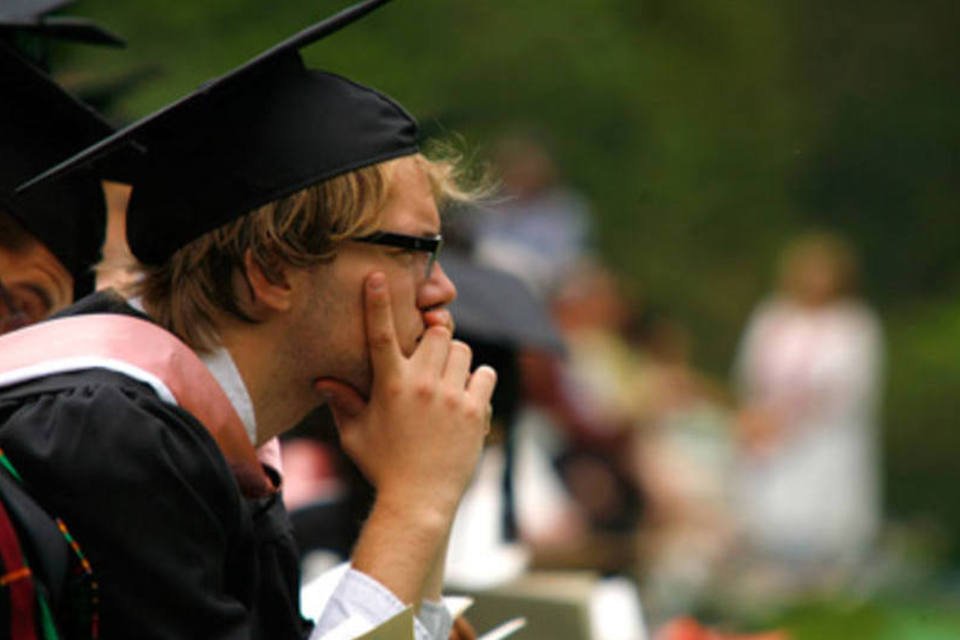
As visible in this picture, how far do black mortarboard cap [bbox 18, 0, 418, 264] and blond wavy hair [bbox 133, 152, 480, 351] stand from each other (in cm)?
2

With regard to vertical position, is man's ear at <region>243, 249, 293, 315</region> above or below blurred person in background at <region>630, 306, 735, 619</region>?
above

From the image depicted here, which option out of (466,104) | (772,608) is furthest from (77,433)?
(466,104)

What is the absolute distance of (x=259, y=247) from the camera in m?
2.53

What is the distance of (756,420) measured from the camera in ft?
35.7

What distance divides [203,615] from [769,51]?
48.9 ft

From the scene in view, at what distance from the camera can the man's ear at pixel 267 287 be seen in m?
2.52

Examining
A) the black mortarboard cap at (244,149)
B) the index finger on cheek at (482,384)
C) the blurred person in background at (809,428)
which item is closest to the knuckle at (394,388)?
the index finger on cheek at (482,384)

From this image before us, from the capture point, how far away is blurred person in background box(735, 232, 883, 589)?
404 inches

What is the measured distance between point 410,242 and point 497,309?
1.62 m

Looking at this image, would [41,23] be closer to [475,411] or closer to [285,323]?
[285,323]

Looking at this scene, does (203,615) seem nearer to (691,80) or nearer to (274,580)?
(274,580)

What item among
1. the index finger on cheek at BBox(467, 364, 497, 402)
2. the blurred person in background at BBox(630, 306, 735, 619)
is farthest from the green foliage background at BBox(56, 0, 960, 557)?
the index finger on cheek at BBox(467, 364, 497, 402)

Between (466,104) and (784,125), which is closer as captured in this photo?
(466,104)

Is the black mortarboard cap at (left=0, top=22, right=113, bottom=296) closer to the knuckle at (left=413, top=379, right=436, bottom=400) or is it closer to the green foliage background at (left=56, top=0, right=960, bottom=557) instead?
the knuckle at (left=413, top=379, right=436, bottom=400)
